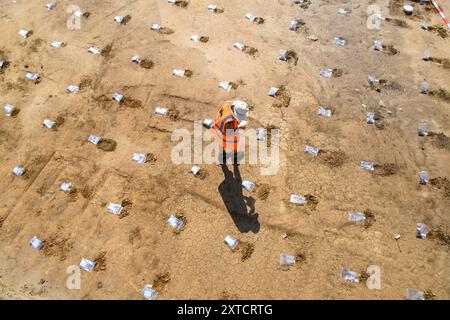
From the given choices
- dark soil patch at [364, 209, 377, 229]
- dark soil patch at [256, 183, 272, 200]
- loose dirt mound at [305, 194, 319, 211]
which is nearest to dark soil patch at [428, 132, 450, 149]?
dark soil patch at [364, 209, 377, 229]

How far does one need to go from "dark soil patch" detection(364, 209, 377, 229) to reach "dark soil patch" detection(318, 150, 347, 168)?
1314mm

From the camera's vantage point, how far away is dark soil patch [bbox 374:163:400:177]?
8742 millimetres

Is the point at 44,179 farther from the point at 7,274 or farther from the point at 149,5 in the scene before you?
the point at 149,5

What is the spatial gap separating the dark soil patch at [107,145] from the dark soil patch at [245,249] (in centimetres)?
407

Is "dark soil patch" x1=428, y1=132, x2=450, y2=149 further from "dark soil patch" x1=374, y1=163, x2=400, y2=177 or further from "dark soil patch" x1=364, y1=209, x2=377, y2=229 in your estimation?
"dark soil patch" x1=364, y1=209, x2=377, y2=229

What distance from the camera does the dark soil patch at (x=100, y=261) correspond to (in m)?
7.84

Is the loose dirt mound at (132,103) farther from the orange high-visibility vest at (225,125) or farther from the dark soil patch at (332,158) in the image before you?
the dark soil patch at (332,158)

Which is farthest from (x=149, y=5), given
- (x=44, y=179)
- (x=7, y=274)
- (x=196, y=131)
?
(x=7, y=274)

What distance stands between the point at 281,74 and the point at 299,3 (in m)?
3.29

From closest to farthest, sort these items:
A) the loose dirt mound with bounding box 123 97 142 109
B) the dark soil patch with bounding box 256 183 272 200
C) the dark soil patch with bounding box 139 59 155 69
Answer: the dark soil patch with bounding box 256 183 272 200
the loose dirt mound with bounding box 123 97 142 109
the dark soil patch with bounding box 139 59 155 69

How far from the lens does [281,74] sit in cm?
1035

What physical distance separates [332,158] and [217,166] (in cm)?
283

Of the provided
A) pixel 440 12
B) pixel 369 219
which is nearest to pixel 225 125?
pixel 369 219
